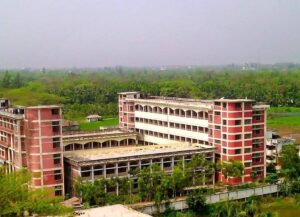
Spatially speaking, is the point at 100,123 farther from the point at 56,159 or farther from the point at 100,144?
the point at 56,159

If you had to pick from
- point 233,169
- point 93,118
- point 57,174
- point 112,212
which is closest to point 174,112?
point 233,169

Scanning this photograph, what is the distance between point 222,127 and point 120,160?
7175mm

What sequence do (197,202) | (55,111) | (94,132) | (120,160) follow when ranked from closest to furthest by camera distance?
(197,202)
(55,111)
(120,160)
(94,132)

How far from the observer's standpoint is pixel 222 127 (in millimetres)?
32375

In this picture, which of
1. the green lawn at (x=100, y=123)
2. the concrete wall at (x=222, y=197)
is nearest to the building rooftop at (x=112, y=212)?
the concrete wall at (x=222, y=197)

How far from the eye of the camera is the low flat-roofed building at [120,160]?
95.1ft

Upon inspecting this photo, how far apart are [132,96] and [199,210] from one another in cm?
1672

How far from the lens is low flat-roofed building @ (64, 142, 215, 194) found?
28984 mm

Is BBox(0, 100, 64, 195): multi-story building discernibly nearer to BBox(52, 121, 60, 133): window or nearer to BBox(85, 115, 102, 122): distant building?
BBox(52, 121, 60, 133): window

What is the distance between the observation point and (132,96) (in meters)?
41.8

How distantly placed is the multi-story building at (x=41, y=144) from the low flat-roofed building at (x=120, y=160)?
3.33 ft

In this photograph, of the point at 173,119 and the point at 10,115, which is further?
the point at 173,119

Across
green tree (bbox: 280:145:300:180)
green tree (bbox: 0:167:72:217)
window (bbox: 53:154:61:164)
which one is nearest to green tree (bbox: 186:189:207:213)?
green tree (bbox: 280:145:300:180)

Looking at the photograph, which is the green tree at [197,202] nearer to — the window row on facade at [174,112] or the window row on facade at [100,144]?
the window row on facade at [174,112]
